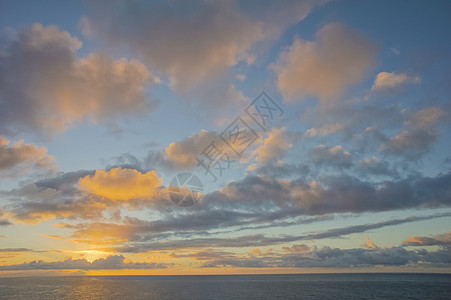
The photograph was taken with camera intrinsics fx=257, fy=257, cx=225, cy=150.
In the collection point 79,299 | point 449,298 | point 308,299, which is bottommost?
point 449,298

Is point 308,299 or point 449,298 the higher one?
point 308,299

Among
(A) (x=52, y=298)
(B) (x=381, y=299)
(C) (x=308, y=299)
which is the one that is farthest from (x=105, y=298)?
(B) (x=381, y=299)

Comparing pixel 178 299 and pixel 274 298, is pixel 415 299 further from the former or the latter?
pixel 178 299

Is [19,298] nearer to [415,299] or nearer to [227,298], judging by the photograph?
[227,298]

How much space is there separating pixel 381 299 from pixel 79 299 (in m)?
152

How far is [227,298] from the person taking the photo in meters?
130

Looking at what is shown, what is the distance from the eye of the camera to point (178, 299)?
419 ft

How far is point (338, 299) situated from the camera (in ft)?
411

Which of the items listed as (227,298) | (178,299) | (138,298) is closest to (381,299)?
(227,298)

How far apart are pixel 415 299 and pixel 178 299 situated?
382 ft

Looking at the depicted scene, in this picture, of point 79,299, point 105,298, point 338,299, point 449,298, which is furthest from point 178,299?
point 449,298

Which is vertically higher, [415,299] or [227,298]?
[227,298]

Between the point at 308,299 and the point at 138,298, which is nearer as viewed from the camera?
the point at 308,299

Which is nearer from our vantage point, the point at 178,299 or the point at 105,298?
the point at 178,299
